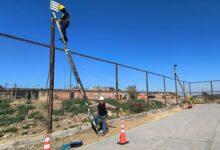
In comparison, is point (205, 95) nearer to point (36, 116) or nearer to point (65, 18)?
point (36, 116)

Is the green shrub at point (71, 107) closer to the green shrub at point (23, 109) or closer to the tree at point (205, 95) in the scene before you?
the green shrub at point (23, 109)

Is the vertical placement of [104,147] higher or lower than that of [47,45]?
lower

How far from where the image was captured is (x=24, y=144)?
23.3ft

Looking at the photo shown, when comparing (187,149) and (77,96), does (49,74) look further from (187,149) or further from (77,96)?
(77,96)

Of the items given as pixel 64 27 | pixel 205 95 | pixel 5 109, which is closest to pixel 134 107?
pixel 5 109

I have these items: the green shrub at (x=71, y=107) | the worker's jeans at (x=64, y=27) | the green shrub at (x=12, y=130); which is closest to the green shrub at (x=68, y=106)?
the green shrub at (x=71, y=107)

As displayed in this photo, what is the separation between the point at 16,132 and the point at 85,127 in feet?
8.99

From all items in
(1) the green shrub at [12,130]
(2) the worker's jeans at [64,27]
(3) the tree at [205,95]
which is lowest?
Answer: (1) the green shrub at [12,130]

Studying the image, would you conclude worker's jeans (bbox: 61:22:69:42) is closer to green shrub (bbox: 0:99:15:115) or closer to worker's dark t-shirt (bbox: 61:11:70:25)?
worker's dark t-shirt (bbox: 61:11:70:25)

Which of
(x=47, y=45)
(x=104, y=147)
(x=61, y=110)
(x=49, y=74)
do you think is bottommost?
(x=104, y=147)

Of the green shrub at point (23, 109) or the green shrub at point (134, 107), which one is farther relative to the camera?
the green shrub at point (134, 107)

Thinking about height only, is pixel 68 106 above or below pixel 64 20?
below

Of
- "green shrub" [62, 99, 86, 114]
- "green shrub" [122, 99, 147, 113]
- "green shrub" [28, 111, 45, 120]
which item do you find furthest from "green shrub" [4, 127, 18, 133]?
"green shrub" [122, 99, 147, 113]

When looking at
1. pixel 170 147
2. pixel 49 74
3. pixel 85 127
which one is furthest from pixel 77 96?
pixel 170 147
